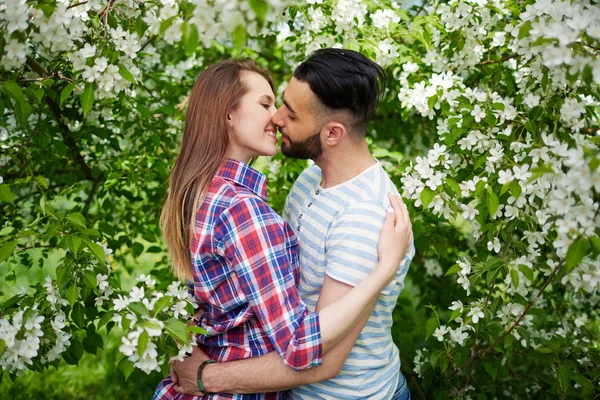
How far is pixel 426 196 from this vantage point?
2350 millimetres

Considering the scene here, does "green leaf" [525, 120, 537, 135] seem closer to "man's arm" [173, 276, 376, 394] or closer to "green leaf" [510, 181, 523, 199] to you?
"green leaf" [510, 181, 523, 199]

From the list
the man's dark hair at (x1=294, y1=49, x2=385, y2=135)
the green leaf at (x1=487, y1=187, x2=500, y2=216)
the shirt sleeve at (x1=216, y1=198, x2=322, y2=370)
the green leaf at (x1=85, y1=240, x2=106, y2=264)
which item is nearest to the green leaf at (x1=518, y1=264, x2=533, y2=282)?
the green leaf at (x1=487, y1=187, x2=500, y2=216)

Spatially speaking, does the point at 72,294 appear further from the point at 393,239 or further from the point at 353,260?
the point at 393,239

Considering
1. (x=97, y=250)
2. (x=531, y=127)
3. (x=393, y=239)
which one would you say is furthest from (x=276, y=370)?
(x=531, y=127)

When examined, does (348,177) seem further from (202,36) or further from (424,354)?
(424,354)

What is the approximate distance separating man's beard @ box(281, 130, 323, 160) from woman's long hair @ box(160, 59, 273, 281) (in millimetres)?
229

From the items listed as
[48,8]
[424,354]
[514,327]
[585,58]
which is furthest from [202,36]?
[424,354]

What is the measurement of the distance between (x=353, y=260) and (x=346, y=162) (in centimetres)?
41

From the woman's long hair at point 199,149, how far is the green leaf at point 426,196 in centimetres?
77

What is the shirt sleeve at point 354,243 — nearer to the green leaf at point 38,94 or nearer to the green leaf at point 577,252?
the green leaf at point 577,252

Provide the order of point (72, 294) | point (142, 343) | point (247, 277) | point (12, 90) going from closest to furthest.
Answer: point (142, 343) < point (247, 277) < point (12, 90) < point (72, 294)

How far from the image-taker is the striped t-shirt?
1.93 meters

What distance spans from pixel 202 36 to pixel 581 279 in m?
1.37

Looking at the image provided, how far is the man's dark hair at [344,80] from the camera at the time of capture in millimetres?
2129
